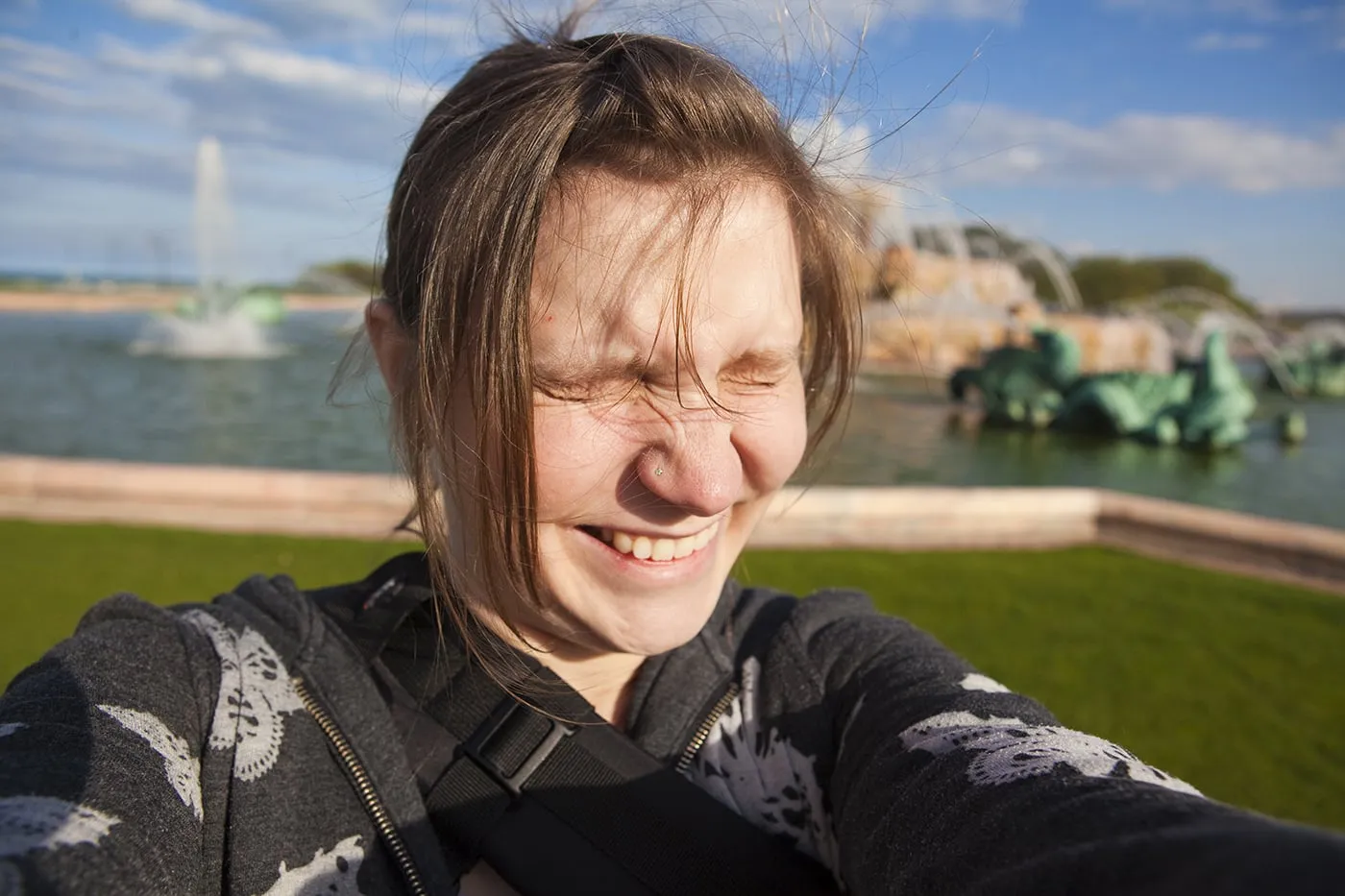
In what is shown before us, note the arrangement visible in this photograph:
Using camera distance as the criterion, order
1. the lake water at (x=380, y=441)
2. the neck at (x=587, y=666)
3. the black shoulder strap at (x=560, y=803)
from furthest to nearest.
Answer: the lake water at (x=380, y=441) → the neck at (x=587, y=666) → the black shoulder strap at (x=560, y=803)

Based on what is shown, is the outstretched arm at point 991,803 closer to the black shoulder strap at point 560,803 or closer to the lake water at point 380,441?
the black shoulder strap at point 560,803

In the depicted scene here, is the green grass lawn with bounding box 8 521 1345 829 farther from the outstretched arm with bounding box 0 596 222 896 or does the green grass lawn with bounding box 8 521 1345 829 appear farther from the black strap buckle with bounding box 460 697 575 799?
the outstretched arm with bounding box 0 596 222 896

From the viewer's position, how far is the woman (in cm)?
124

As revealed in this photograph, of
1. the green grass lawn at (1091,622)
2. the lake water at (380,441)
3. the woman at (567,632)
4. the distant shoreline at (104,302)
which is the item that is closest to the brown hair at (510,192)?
the woman at (567,632)

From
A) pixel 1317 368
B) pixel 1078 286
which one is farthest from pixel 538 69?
pixel 1078 286

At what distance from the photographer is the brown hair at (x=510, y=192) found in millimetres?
1323

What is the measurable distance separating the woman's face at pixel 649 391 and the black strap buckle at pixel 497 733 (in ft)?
0.41

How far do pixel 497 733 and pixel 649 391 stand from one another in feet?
1.74

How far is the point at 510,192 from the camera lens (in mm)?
1335

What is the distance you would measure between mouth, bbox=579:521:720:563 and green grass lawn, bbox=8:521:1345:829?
2.42 meters

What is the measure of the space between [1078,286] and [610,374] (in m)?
75.5

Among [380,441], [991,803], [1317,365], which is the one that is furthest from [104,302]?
[991,803]

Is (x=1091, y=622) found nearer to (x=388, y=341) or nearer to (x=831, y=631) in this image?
(x=831, y=631)

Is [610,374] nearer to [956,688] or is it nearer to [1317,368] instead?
[956,688]
